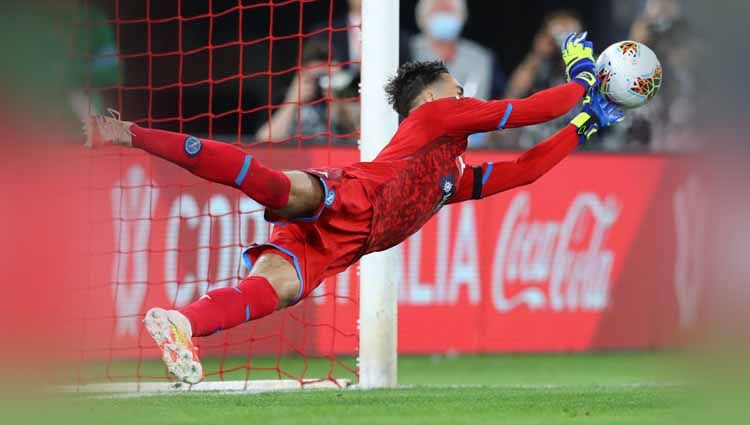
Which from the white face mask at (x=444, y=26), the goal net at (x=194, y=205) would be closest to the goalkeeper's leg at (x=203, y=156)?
the goal net at (x=194, y=205)

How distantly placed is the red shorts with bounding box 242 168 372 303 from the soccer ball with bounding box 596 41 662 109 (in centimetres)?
135

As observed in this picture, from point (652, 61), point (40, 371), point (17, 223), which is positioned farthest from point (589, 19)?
point (40, 371)

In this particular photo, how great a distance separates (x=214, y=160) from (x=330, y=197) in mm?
547

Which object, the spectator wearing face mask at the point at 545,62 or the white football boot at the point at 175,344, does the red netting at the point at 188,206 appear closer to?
the spectator wearing face mask at the point at 545,62

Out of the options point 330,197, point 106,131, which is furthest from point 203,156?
point 330,197

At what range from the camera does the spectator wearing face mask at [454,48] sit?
10641mm

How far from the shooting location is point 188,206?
351 inches

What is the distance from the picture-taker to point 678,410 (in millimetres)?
5484

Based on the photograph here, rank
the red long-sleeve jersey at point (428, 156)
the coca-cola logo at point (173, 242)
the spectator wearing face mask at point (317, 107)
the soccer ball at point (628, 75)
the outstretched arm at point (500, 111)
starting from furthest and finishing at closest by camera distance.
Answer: the spectator wearing face mask at point (317, 107)
the coca-cola logo at point (173, 242)
the soccer ball at point (628, 75)
the outstretched arm at point (500, 111)
the red long-sleeve jersey at point (428, 156)

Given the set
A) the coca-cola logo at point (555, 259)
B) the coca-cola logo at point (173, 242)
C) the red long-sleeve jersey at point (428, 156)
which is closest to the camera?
the red long-sleeve jersey at point (428, 156)

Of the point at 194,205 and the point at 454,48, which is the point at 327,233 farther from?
the point at 454,48

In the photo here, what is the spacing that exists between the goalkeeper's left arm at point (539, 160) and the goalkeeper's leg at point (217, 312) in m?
1.06

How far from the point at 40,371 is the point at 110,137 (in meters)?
0.99

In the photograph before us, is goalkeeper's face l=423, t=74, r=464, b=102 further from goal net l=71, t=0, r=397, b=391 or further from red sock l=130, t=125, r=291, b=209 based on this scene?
goal net l=71, t=0, r=397, b=391
